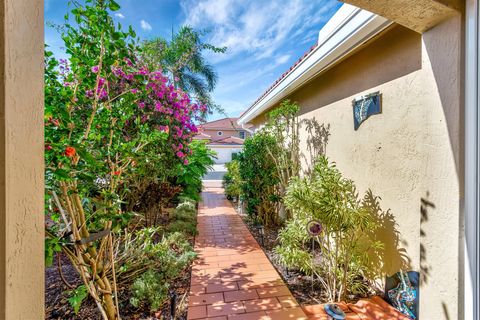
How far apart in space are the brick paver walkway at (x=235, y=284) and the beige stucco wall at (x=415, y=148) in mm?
1479

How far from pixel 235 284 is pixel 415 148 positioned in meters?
3.00

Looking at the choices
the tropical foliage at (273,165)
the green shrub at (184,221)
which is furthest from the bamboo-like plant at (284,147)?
the green shrub at (184,221)

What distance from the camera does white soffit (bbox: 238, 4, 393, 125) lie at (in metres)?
2.62

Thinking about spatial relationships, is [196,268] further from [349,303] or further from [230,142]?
[230,142]

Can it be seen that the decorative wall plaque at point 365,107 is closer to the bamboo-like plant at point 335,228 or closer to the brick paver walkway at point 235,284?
the bamboo-like plant at point 335,228

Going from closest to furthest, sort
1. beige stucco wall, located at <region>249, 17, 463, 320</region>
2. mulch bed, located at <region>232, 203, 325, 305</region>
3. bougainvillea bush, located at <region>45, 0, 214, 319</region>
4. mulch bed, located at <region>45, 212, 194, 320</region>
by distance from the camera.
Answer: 1. bougainvillea bush, located at <region>45, 0, 214, 319</region>
2. beige stucco wall, located at <region>249, 17, 463, 320</region>
3. mulch bed, located at <region>45, 212, 194, 320</region>
4. mulch bed, located at <region>232, 203, 325, 305</region>

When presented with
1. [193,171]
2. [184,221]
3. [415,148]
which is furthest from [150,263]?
[193,171]

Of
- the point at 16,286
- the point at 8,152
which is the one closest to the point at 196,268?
the point at 16,286

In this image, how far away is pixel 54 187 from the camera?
1.72m

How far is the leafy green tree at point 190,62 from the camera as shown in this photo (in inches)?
465

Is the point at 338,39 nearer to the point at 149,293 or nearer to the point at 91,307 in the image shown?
the point at 149,293

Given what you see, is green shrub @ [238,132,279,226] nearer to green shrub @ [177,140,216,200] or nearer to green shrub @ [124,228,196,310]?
green shrub @ [177,140,216,200]

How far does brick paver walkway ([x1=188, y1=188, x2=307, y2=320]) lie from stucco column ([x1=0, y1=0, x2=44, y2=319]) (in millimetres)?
2136

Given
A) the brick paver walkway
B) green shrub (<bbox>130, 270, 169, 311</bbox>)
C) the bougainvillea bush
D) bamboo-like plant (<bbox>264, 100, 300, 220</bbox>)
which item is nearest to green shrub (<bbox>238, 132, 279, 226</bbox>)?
bamboo-like plant (<bbox>264, 100, 300, 220</bbox>)
